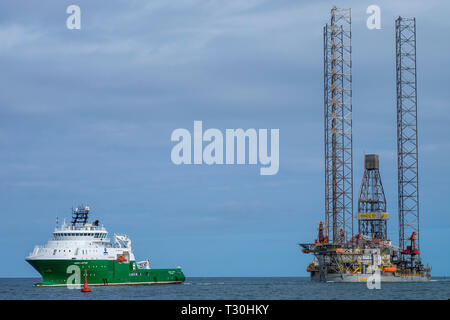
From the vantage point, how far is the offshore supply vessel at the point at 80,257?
9894 centimetres

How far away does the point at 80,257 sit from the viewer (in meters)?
99.2

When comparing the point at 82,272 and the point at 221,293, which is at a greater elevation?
the point at 82,272

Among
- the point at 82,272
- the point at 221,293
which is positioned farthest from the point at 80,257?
the point at 221,293

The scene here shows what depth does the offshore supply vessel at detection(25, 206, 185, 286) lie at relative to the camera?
9894 cm

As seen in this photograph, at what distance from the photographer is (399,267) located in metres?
140

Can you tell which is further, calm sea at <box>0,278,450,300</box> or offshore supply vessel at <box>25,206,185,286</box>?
offshore supply vessel at <box>25,206,185,286</box>

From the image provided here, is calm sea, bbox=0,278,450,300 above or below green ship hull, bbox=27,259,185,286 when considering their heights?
below

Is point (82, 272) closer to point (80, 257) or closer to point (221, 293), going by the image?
point (80, 257)

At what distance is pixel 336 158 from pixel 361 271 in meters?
20.8

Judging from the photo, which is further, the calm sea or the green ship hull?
the green ship hull

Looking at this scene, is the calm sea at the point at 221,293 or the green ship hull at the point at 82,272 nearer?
the calm sea at the point at 221,293

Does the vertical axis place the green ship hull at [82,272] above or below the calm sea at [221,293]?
above
